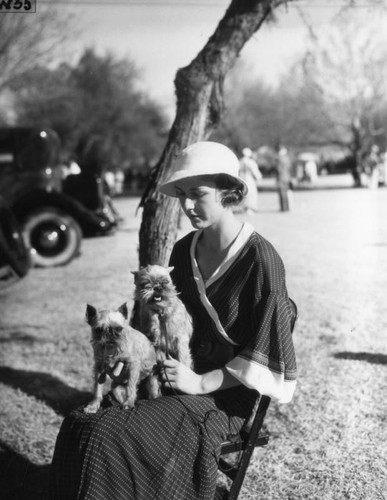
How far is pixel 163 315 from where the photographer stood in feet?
7.55

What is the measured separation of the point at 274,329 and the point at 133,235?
35.4ft

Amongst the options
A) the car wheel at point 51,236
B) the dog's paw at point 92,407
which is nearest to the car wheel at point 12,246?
the car wheel at point 51,236

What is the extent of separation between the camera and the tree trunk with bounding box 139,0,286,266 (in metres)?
3.65

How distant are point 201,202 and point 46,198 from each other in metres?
8.46

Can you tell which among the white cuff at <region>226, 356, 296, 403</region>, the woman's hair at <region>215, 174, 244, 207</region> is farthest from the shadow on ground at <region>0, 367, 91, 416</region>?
the woman's hair at <region>215, 174, 244, 207</region>

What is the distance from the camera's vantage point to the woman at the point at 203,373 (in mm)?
2098

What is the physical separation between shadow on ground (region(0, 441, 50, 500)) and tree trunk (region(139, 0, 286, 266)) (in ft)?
4.38

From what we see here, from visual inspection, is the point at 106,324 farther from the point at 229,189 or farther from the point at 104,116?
the point at 104,116

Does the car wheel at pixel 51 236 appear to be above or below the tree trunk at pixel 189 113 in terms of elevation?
below

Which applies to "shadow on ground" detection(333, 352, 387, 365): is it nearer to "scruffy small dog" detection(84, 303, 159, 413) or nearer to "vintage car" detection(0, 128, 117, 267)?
"scruffy small dog" detection(84, 303, 159, 413)

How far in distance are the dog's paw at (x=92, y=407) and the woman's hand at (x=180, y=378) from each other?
0.34 m

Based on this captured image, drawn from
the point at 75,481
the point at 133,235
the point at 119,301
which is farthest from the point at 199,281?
the point at 133,235

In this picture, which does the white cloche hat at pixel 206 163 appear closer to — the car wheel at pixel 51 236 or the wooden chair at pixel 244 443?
the wooden chair at pixel 244 443

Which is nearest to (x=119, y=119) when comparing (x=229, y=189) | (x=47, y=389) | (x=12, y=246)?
(x=12, y=246)
